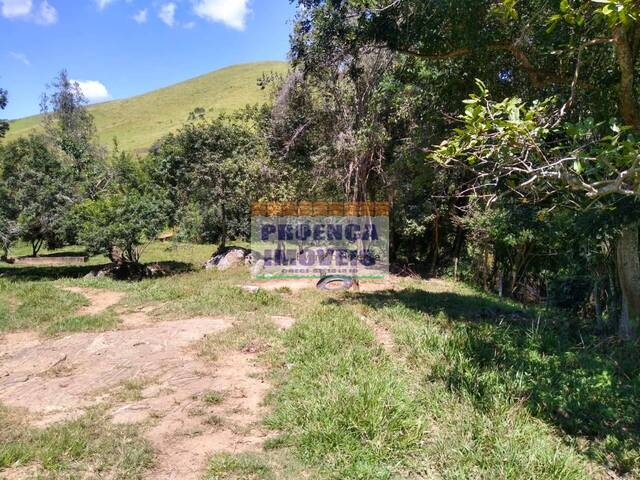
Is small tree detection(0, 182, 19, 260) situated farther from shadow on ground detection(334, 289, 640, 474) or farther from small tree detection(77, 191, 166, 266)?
shadow on ground detection(334, 289, 640, 474)

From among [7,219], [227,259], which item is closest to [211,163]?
[227,259]

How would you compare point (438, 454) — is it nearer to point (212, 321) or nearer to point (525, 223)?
point (212, 321)

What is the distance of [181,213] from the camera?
13.7m

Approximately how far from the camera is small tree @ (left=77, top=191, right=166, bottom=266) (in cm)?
1098

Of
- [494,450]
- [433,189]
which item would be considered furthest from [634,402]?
[433,189]

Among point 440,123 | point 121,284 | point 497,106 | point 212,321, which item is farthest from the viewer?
point 121,284

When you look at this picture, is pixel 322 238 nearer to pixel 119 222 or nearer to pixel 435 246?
pixel 435 246

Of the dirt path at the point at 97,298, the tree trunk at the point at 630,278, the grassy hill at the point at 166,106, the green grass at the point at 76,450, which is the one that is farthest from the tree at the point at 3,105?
the grassy hill at the point at 166,106

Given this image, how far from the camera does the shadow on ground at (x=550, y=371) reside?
3.12 m

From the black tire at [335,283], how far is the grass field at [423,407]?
122 inches

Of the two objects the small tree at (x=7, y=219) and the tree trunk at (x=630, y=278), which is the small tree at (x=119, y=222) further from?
the tree trunk at (x=630, y=278)

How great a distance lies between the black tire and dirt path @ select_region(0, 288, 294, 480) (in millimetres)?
3754

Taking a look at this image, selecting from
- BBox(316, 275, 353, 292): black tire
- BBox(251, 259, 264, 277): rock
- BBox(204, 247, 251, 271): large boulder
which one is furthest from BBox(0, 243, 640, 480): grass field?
BBox(204, 247, 251, 271): large boulder

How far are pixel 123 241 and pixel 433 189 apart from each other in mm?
9270
